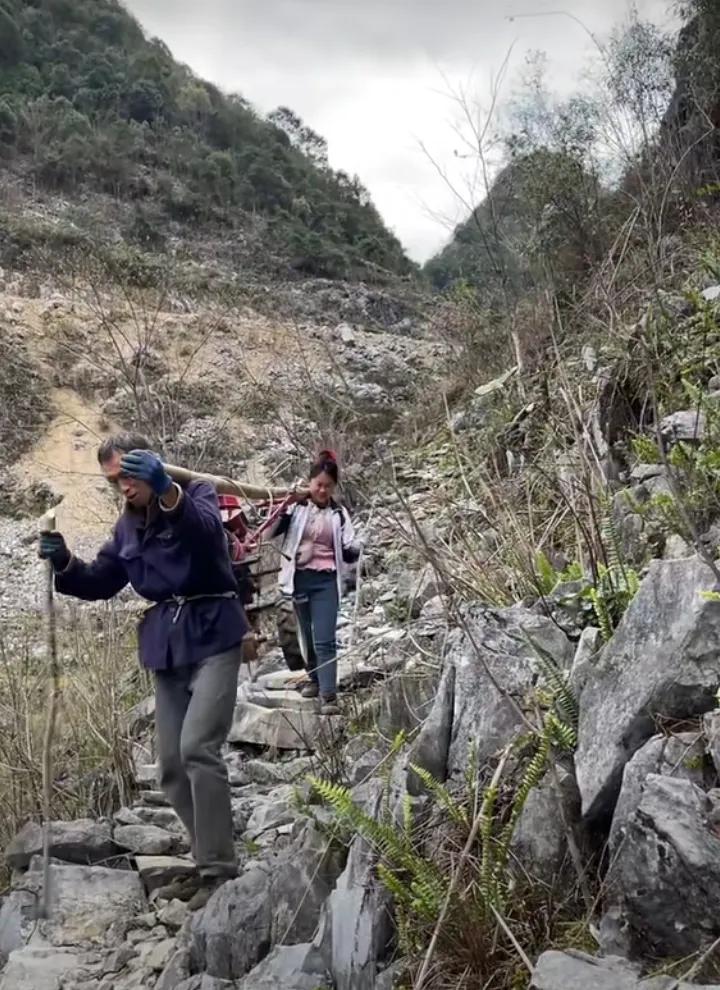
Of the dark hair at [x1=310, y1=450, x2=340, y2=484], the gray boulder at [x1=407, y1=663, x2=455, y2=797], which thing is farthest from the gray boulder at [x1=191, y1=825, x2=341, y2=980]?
the dark hair at [x1=310, y1=450, x2=340, y2=484]

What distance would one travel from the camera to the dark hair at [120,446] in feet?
11.8

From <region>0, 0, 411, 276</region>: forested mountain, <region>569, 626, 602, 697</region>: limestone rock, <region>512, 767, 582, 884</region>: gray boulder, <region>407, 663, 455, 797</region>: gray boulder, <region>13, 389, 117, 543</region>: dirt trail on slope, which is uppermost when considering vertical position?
<region>0, 0, 411, 276</region>: forested mountain

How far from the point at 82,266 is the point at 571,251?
601 inches

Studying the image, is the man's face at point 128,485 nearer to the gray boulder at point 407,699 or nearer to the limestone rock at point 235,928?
the gray boulder at point 407,699

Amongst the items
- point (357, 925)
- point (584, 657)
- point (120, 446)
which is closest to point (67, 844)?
point (120, 446)

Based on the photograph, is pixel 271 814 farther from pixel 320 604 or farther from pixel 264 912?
pixel 320 604

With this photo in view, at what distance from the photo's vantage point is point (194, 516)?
11.4 ft

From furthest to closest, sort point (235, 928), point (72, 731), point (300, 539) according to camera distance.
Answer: point (300, 539)
point (72, 731)
point (235, 928)

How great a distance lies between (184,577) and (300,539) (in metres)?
2.17

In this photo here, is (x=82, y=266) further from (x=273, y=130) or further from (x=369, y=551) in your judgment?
(x=273, y=130)

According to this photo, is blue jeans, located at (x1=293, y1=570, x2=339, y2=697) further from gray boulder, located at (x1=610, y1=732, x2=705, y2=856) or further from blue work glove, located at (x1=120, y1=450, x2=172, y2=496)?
gray boulder, located at (x1=610, y1=732, x2=705, y2=856)

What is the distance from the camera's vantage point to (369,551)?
823 cm

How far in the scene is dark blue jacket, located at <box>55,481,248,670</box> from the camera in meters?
3.52

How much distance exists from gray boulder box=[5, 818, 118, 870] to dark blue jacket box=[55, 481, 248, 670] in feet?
3.43
